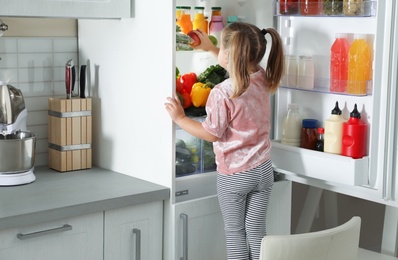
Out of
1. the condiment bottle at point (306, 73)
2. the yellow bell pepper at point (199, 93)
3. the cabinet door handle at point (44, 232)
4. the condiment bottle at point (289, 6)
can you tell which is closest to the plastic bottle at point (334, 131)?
the condiment bottle at point (306, 73)

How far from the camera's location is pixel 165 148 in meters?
2.59

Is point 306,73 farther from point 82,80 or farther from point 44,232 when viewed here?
point 44,232

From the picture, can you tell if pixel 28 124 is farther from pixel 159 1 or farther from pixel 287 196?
pixel 287 196

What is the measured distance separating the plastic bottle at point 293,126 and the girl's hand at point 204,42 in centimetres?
38

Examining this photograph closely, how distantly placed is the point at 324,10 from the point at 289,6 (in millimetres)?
165

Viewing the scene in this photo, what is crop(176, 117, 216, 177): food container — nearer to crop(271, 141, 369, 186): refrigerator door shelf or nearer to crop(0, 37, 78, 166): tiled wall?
crop(271, 141, 369, 186): refrigerator door shelf

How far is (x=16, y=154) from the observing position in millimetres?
2584

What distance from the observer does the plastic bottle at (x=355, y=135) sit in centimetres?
246

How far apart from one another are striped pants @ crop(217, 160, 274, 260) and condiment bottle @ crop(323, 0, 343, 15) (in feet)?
1.89

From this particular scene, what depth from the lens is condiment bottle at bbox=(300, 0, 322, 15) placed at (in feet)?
8.41

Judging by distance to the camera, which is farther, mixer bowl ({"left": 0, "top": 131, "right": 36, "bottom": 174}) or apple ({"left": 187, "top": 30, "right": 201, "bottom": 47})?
apple ({"left": 187, "top": 30, "right": 201, "bottom": 47})

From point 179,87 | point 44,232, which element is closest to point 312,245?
point 44,232

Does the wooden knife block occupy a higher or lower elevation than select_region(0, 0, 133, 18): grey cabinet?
lower

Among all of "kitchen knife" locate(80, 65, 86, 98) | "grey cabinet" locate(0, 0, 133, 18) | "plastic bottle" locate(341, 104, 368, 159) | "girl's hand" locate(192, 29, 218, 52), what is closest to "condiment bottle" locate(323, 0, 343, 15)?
"plastic bottle" locate(341, 104, 368, 159)
